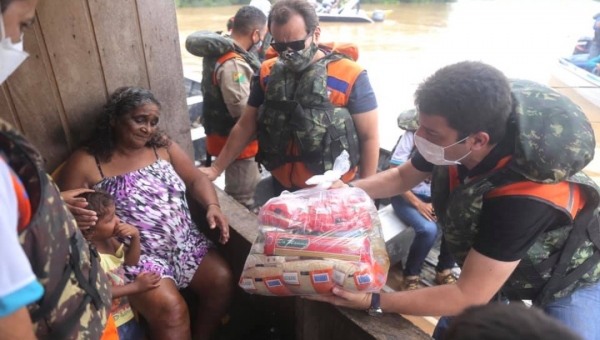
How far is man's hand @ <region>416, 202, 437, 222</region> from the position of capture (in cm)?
299

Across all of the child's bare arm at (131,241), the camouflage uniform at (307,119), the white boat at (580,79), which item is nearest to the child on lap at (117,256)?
the child's bare arm at (131,241)

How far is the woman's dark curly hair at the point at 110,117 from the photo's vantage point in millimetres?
1761

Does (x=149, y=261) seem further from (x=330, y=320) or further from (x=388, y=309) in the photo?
(x=388, y=309)

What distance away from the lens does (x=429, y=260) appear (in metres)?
3.37

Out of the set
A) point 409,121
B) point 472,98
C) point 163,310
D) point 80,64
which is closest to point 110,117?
point 80,64

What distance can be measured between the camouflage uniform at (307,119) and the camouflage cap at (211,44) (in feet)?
2.37

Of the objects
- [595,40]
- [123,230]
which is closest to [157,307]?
[123,230]

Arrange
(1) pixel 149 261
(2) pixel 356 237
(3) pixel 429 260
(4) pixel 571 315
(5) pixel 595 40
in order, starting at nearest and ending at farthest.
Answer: (2) pixel 356 237 < (4) pixel 571 315 < (1) pixel 149 261 < (3) pixel 429 260 < (5) pixel 595 40

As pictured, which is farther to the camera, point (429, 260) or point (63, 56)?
point (429, 260)

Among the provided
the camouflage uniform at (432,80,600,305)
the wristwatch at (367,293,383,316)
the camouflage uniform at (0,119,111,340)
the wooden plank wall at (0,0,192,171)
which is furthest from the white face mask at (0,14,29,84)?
the camouflage uniform at (432,80,600,305)

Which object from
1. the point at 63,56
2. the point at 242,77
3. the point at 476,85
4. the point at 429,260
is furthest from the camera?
the point at 429,260

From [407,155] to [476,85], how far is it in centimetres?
172

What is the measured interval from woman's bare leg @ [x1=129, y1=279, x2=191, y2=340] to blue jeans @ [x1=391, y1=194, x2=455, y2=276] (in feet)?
6.29

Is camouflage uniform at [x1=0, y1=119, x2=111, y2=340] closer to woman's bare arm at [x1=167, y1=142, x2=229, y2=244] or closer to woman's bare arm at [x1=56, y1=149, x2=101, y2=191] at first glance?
woman's bare arm at [x1=56, y1=149, x2=101, y2=191]
